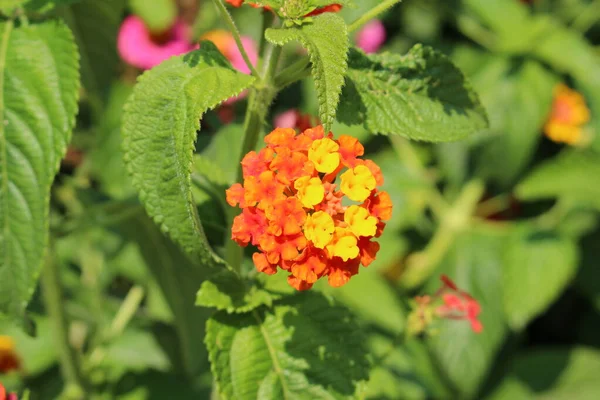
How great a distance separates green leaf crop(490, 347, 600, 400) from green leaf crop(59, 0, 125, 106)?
1.46 meters

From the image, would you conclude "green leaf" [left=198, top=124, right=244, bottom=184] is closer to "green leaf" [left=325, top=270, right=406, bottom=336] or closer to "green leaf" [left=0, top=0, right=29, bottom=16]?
"green leaf" [left=0, top=0, right=29, bottom=16]

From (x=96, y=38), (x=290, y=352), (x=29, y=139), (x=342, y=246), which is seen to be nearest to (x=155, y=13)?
(x=96, y=38)

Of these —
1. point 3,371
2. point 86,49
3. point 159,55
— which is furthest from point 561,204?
point 3,371

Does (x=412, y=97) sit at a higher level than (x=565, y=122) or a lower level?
higher

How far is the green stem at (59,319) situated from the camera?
126 centimetres

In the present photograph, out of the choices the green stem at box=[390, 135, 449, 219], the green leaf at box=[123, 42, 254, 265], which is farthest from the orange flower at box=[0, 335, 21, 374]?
the green stem at box=[390, 135, 449, 219]

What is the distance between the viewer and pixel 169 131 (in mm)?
836

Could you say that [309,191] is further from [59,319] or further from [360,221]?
[59,319]

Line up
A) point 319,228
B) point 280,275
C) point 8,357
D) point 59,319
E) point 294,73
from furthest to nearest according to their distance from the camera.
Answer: point 8,357, point 59,319, point 280,275, point 294,73, point 319,228

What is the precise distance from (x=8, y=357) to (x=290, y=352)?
0.84 m

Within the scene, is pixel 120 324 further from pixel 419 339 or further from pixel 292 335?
pixel 419 339

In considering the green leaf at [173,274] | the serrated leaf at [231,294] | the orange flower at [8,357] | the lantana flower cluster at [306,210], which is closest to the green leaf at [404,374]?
the green leaf at [173,274]

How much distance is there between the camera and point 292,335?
3.21 feet

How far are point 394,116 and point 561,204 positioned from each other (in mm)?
1514
